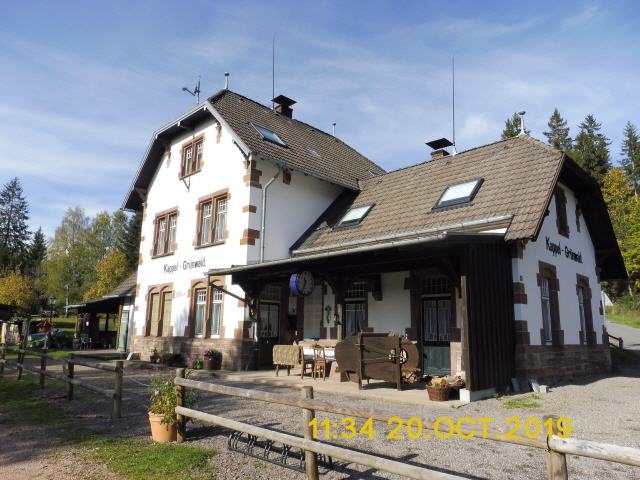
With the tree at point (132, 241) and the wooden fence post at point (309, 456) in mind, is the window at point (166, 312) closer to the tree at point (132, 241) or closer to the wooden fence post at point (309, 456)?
the wooden fence post at point (309, 456)

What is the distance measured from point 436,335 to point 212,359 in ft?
21.6

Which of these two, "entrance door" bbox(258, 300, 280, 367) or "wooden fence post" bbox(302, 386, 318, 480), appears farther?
"entrance door" bbox(258, 300, 280, 367)

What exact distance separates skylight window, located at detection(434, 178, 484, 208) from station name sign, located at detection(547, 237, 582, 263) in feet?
7.83

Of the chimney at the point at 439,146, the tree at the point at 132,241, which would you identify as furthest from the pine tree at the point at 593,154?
the tree at the point at 132,241

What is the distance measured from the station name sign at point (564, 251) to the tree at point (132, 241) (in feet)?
139

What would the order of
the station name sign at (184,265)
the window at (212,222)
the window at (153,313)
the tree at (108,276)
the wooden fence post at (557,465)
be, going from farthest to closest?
the tree at (108,276) → the window at (153,313) → the station name sign at (184,265) → the window at (212,222) → the wooden fence post at (557,465)

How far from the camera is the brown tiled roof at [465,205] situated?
37.0 feet

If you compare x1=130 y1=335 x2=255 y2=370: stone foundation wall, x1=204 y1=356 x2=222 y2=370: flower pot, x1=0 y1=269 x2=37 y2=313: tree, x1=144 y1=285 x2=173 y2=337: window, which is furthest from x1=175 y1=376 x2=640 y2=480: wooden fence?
x1=0 y1=269 x2=37 y2=313: tree

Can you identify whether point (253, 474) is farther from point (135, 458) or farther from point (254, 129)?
point (254, 129)

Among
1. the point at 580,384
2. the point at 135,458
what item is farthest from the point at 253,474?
the point at 580,384

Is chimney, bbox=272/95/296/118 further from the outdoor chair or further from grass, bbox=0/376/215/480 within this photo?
grass, bbox=0/376/215/480

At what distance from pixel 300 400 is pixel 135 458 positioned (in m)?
2.21

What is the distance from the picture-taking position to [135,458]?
17.6ft

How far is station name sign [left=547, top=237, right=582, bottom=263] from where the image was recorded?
42.3ft
